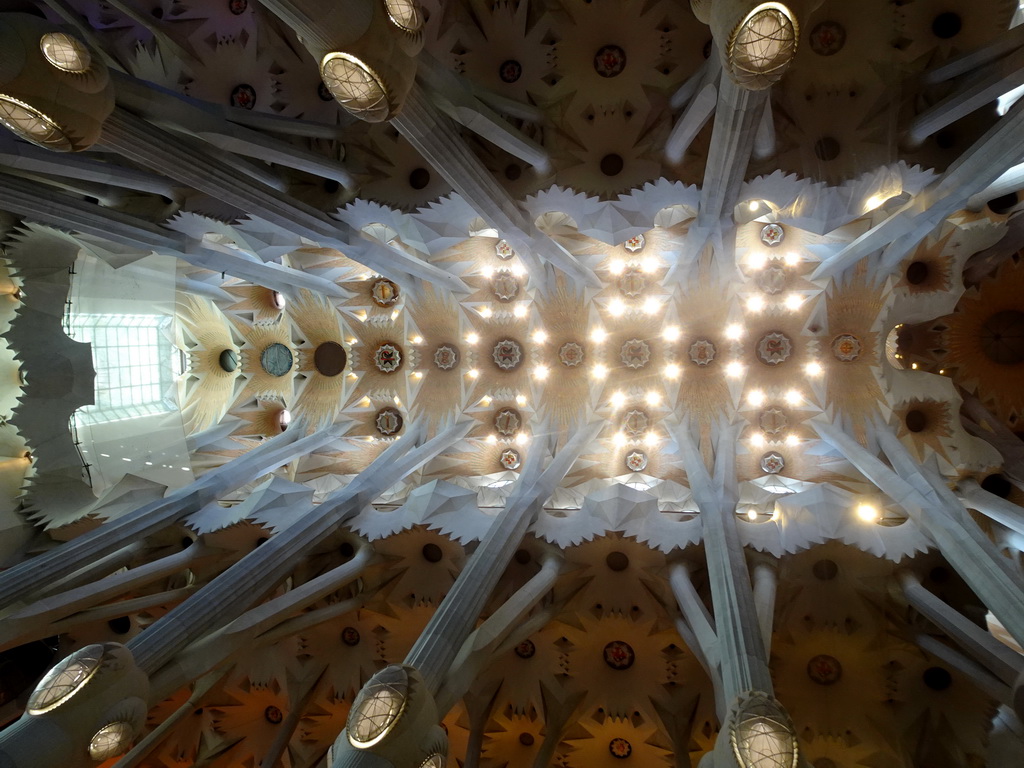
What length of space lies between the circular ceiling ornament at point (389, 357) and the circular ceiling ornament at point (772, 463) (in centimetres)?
770

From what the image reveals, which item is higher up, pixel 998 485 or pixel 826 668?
pixel 998 485

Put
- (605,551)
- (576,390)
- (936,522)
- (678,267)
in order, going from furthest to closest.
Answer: (576,390) → (678,267) → (605,551) → (936,522)

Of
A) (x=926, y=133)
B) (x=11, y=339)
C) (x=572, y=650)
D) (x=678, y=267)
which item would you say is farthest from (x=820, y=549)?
(x=11, y=339)

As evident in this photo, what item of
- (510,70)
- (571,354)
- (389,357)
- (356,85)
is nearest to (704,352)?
(571,354)

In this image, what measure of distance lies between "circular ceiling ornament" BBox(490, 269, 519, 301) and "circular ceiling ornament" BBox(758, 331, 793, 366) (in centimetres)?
484

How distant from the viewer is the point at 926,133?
7.41 metres

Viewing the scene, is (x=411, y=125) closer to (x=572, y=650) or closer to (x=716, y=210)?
(x=716, y=210)

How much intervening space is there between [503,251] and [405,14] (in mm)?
6656

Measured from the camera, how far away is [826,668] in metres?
9.09

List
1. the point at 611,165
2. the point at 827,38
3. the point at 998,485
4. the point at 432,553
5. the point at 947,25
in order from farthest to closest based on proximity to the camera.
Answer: the point at 998,485 → the point at 432,553 → the point at 611,165 → the point at 827,38 → the point at 947,25

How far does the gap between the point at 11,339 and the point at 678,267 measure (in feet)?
35.8

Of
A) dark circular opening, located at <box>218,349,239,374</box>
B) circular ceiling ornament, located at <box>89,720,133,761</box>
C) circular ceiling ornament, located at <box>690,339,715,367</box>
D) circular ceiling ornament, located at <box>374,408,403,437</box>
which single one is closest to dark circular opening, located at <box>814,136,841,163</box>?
circular ceiling ornament, located at <box>690,339,715,367</box>

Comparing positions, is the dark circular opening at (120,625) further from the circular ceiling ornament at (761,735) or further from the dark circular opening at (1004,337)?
the dark circular opening at (1004,337)

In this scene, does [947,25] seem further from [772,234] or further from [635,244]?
[635,244]
